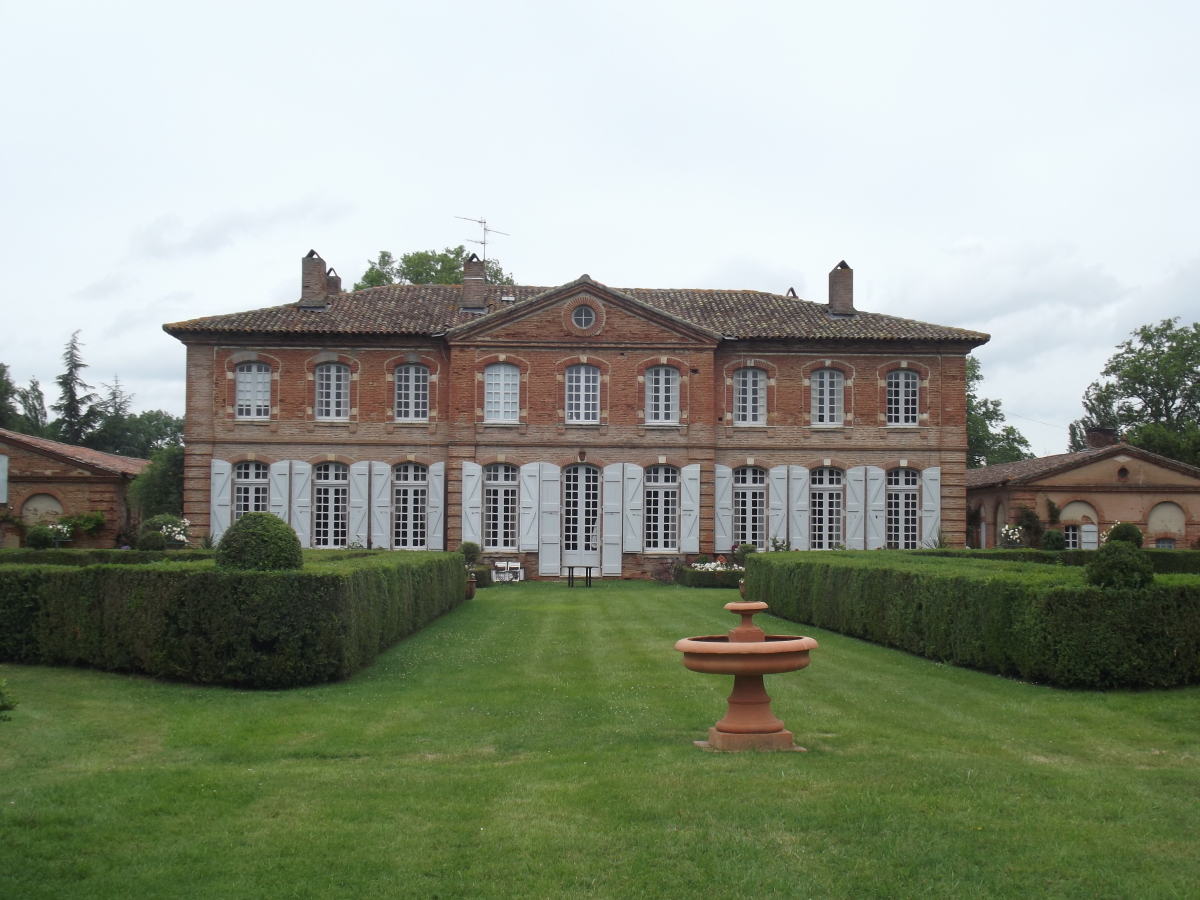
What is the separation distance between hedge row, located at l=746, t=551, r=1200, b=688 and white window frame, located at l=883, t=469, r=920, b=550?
1564 cm

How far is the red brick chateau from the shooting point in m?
30.0

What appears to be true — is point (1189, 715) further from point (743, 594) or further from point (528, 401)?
point (528, 401)

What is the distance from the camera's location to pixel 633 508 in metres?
30.0

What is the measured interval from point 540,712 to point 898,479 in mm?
23352

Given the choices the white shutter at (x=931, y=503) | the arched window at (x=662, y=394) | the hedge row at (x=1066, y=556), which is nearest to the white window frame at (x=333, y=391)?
the arched window at (x=662, y=394)

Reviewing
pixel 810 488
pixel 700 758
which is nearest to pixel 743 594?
pixel 810 488

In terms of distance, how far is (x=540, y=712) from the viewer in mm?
9805

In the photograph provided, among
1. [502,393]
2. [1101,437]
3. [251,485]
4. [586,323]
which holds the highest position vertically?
[586,323]

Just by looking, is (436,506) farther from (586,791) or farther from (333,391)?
(586,791)

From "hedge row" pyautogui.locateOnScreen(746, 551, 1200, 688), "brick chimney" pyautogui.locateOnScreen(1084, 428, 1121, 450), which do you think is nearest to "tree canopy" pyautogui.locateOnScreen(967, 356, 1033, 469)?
"brick chimney" pyautogui.locateOnScreen(1084, 428, 1121, 450)

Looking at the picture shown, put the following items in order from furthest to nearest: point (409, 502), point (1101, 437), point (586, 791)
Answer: point (1101, 437), point (409, 502), point (586, 791)

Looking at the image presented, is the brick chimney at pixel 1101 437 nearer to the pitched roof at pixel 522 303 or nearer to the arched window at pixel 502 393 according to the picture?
the pitched roof at pixel 522 303

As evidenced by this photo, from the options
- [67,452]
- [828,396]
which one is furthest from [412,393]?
[828,396]

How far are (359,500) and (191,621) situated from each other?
19.0 meters
